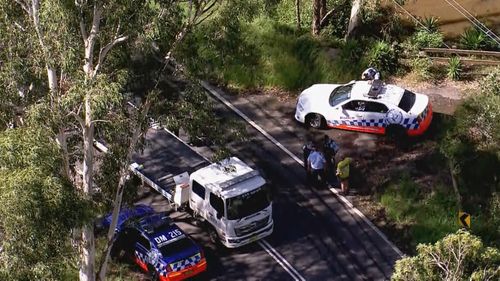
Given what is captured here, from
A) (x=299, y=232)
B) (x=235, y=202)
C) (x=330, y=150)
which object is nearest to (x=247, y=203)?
(x=235, y=202)

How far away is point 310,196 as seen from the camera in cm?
2186

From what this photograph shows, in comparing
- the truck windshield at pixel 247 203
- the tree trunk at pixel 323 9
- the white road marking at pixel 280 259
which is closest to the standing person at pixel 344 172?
the truck windshield at pixel 247 203

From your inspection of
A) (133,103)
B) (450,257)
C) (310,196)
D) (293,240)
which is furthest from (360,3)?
(450,257)

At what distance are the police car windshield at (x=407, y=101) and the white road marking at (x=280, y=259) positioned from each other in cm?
633

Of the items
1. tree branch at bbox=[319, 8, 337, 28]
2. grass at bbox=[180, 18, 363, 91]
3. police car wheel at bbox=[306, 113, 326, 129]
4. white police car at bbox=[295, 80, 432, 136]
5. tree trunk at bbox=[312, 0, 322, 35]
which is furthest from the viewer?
tree branch at bbox=[319, 8, 337, 28]

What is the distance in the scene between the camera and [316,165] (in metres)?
21.5

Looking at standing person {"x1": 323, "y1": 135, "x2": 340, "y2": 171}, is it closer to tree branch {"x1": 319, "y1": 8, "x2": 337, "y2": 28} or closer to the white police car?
the white police car

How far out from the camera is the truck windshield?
19.5 meters

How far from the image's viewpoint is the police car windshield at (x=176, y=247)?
1894 cm

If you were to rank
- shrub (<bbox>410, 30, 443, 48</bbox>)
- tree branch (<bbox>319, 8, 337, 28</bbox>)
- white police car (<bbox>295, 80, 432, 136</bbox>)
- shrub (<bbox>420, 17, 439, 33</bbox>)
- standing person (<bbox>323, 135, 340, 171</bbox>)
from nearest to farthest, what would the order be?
standing person (<bbox>323, 135, 340, 171</bbox>) → white police car (<bbox>295, 80, 432, 136</bbox>) → shrub (<bbox>410, 30, 443, 48</bbox>) → tree branch (<bbox>319, 8, 337, 28</bbox>) → shrub (<bbox>420, 17, 439, 33</bbox>)

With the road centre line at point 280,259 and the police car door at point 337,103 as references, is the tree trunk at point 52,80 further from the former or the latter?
the police car door at point 337,103

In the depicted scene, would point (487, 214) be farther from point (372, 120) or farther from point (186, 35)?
point (186, 35)

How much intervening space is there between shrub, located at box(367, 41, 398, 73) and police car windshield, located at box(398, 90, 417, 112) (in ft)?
10.1

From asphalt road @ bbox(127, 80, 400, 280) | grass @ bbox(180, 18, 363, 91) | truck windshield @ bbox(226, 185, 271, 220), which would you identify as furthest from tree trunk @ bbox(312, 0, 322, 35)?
truck windshield @ bbox(226, 185, 271, 220)
